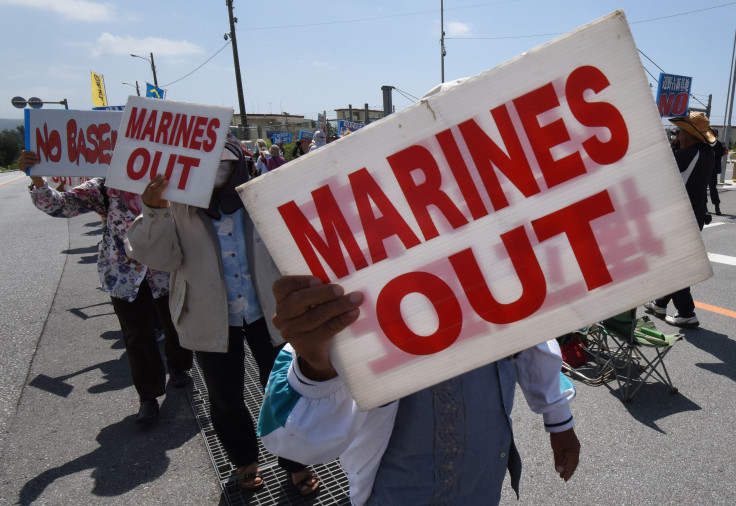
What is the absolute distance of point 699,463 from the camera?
290cm

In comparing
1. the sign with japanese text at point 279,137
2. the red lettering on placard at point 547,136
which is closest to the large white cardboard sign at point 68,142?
the red lettering on placard at point 547,136

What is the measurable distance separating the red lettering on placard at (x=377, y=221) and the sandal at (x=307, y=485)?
2283 mm

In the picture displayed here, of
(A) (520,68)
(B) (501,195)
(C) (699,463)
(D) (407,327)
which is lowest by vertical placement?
(C) (699,463)

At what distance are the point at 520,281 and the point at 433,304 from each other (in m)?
0.19

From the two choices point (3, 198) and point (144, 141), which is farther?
point (3, 198)

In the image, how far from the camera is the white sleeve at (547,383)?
1535 mm

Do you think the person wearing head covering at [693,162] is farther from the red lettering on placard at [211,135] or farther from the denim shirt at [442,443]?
the red lettering on placard at [211,135]

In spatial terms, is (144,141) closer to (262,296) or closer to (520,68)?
(262,296)

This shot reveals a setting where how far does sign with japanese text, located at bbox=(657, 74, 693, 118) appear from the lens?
13.1 metres

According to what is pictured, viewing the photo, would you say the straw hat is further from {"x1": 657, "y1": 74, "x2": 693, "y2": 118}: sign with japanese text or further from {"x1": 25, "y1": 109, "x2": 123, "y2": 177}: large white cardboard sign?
{"x1": 657, "y1": 74, "x2": 693, "y2": 118}: sign with japanese text

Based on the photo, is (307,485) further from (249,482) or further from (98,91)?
(98,91)

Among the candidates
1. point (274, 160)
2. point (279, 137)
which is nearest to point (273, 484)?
point (274, 160)

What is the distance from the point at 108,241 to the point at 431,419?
3077 mm

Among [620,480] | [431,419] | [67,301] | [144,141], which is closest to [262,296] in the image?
[144,141]
